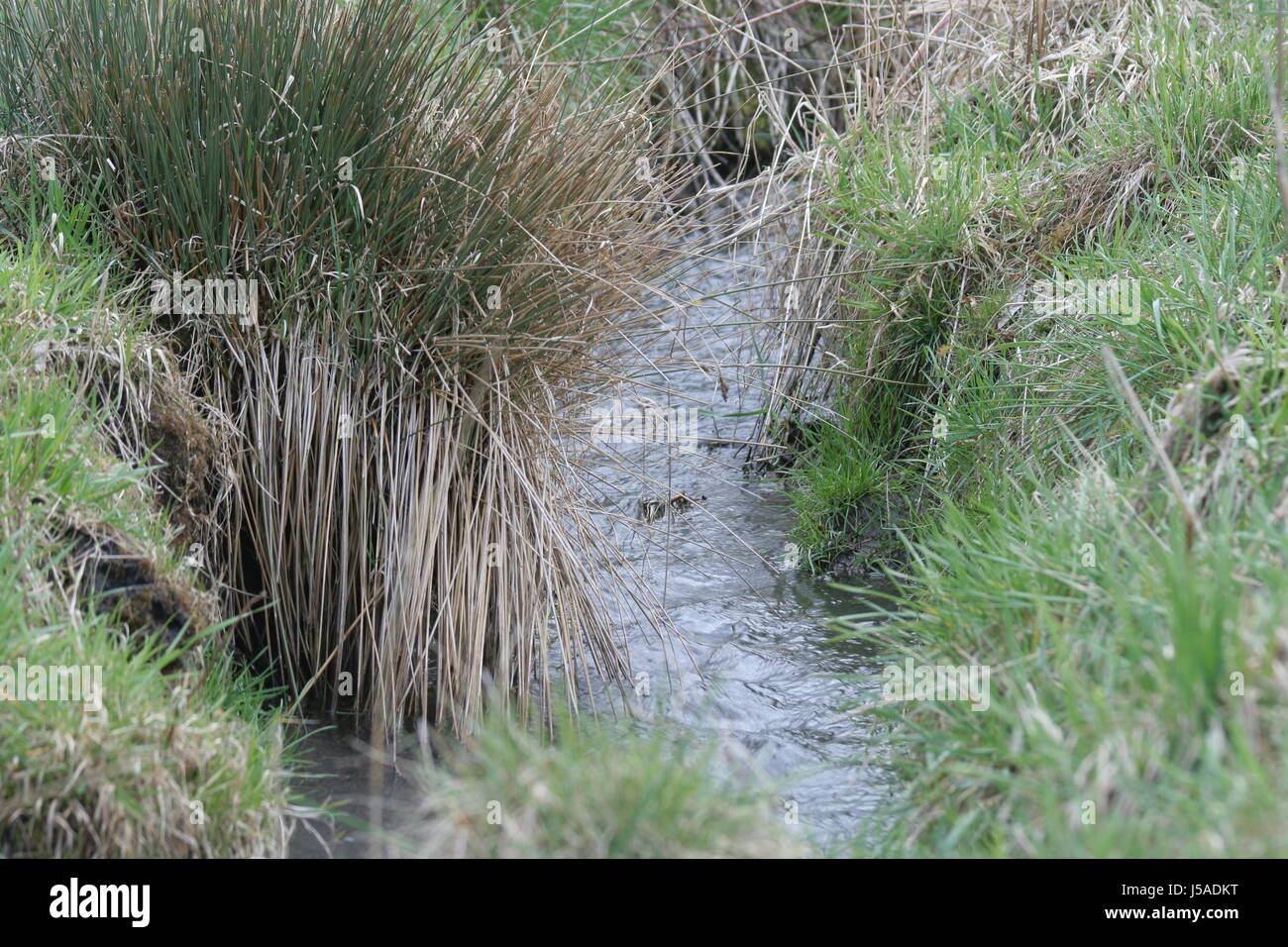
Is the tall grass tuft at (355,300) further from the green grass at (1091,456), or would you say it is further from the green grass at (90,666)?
the green grass at (1091,456)

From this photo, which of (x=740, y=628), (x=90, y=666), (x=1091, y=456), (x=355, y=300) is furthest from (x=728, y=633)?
(x=90, y=666)

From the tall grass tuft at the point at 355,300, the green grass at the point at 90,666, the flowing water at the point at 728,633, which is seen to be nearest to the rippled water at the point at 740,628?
the flowing water at the point at 728,633

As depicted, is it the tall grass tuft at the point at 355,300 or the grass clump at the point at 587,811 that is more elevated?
the tall grass tuft at the point at 355,300

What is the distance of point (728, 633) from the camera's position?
4160 mm

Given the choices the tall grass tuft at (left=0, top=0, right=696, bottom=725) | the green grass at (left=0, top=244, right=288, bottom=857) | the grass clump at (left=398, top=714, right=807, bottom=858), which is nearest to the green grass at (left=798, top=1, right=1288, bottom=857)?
the grass clump at (left=398, top=714, right=807, bottom=858)

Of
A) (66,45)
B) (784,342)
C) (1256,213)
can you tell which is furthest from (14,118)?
(1256,213)

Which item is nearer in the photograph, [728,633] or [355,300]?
[355,300]

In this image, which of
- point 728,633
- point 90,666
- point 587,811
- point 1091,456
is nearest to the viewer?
point 587,811

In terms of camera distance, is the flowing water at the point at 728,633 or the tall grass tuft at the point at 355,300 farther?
the tall grass tuft at the point at 355,300

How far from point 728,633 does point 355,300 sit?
5.56 feet

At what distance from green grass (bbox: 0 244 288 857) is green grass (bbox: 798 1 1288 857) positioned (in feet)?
4.46

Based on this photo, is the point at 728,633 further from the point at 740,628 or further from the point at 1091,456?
the point at 1091,456

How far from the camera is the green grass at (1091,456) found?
2018 millimetres

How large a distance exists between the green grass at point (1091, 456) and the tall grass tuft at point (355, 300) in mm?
1156
